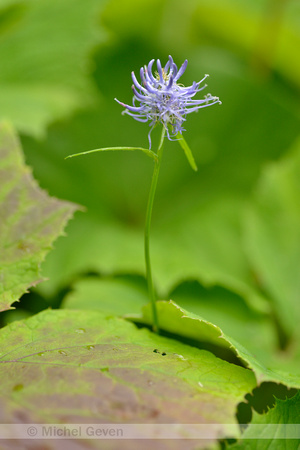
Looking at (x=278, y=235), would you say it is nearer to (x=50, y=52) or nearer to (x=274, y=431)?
(x=274, y=431)

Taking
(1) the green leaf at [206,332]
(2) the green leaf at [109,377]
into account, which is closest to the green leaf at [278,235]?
(1) the green leaf at [206,332]

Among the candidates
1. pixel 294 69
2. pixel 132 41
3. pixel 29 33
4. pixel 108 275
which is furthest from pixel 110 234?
pixel 294 69

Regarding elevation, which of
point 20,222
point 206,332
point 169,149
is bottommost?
point 206,332

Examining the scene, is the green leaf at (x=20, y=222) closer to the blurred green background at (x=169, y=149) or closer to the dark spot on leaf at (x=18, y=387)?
the dark spot on leaf at (x=18, y=387)

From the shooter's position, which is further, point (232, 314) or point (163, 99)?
point (232, 314)

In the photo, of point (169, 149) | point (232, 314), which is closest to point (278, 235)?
point (232, 314)

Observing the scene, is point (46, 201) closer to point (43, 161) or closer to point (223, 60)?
point (43, 161)
